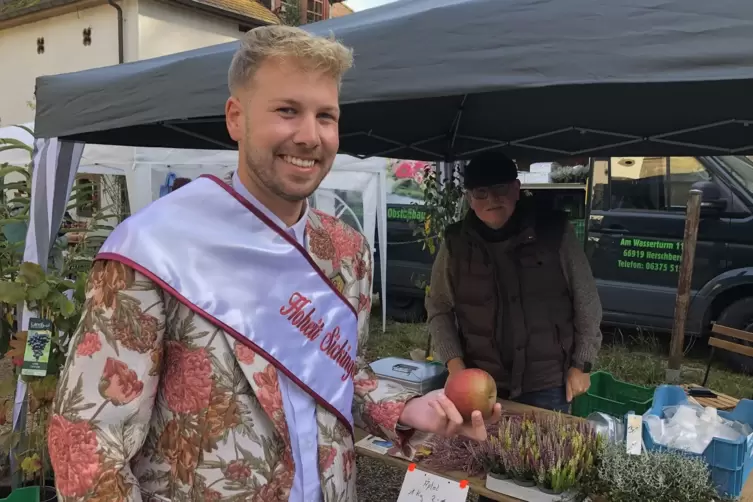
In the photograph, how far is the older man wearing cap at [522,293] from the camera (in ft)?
8.59

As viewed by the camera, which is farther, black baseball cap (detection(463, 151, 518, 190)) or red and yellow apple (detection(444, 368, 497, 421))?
black baseball cap (detection(463, 151, 518, 190))

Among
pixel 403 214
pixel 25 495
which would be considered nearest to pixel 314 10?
pixel 403 214

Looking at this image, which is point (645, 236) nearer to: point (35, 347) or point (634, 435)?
point (634, 435)

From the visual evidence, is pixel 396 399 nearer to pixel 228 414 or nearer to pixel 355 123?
pixel 228 414

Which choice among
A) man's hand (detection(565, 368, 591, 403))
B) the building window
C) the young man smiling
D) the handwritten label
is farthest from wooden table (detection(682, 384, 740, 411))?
the building window

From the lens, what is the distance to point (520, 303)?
8.59 feet

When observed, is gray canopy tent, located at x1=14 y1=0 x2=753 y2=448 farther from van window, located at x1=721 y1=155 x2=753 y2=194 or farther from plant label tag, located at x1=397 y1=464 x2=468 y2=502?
van window, located at x1=721 y1=155 x2=753 y2=194

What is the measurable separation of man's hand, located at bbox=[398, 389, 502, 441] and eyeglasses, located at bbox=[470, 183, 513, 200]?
1360 millimetres

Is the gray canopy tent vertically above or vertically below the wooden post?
above

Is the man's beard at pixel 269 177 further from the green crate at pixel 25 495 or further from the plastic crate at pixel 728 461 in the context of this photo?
the green crate at pixel 25 495

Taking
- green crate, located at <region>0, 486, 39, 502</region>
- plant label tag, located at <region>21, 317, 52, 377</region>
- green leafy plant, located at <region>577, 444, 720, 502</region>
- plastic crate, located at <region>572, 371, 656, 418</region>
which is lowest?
green crate, located at <region>0, 486, 39, 502</region>

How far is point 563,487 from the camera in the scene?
5.81ft

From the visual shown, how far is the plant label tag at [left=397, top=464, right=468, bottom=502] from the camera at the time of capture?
1704 millimetres

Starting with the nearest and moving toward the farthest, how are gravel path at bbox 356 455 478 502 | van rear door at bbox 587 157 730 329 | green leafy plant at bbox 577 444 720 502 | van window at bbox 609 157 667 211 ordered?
green leafy plant at bbox 577 444 720 502 → gravel path at bbox 356 455 478 502 → van rear door at bbox 587 157 730 329 → van window at bbox 609 157 667 211
